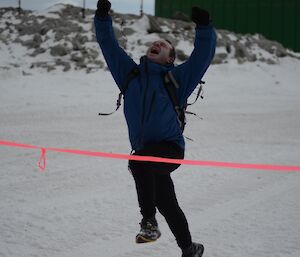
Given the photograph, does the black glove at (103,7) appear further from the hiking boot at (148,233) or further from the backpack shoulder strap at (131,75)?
the hiking boot at (148,233)

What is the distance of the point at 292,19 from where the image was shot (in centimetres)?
2823

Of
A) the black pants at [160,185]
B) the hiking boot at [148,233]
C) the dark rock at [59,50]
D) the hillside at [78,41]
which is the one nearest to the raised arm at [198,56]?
the black pants at [160,185]

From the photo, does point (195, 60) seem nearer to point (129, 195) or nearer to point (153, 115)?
point (153, 115)

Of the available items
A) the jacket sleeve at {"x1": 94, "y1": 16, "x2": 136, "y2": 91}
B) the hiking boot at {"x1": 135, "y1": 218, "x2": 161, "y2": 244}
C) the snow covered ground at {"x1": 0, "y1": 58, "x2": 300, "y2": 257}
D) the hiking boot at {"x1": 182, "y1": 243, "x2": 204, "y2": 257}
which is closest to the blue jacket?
the jacket sleeve at {"x1": 94, "y1": 16, "x2": 136, "y2": 91}

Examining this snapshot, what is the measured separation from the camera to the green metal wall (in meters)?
28.3

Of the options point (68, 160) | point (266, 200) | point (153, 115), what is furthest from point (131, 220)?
point (68, 160)

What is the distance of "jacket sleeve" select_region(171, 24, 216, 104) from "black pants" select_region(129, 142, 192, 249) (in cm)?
30

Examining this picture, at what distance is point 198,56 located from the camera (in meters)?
2.60

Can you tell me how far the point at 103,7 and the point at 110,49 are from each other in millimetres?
263

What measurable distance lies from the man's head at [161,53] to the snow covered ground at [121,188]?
45 cm

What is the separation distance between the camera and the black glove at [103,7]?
2891 mm

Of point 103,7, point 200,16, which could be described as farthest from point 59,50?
point 200,16

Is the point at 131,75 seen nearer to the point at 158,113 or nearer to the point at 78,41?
the point at 158,113

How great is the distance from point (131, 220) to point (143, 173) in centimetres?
185
